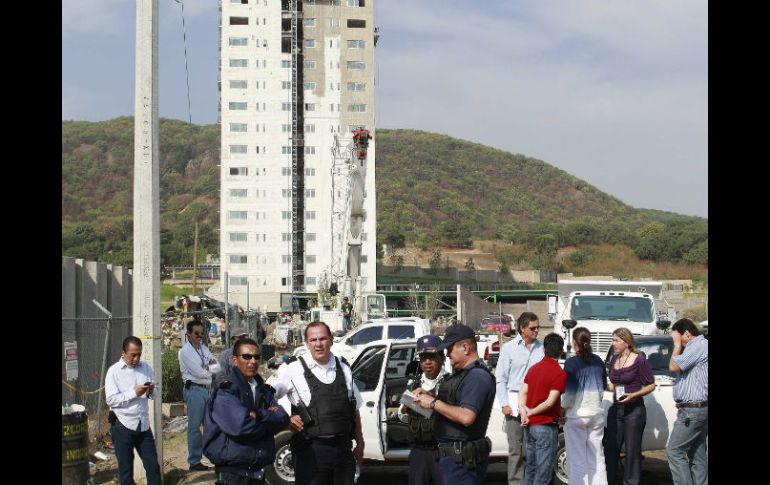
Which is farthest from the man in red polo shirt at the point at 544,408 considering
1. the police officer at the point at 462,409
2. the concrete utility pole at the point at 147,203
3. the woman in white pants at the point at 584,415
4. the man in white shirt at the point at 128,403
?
the concrete utility pole at the point at 147,203

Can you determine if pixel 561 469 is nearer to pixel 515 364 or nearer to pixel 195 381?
pixel 515 364

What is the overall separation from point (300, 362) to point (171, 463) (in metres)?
6.50

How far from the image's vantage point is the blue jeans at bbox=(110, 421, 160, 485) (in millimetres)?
10141

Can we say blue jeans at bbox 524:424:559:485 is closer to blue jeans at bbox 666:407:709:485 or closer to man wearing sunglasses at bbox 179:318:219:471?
blue jeans at bbox 666:407:709:485

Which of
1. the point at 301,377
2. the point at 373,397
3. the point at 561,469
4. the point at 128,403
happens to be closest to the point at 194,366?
the point at 128,403

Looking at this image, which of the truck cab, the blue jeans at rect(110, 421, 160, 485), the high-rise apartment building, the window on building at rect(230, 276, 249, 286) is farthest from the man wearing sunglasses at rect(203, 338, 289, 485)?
the window on building at rect(230, 276, 249, 286)

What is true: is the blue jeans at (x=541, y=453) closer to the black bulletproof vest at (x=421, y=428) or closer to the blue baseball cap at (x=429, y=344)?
the black bulletproof vest at (x=421, y=428)

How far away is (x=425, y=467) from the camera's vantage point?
311 inches

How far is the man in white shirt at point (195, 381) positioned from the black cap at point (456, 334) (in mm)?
5561

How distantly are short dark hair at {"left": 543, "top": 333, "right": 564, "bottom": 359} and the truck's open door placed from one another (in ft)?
7.82

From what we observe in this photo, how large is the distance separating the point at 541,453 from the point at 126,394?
4.35 m

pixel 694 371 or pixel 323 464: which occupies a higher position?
pixel 694 371
